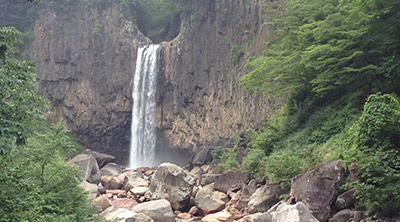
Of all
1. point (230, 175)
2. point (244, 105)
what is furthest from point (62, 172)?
point (244, 105)

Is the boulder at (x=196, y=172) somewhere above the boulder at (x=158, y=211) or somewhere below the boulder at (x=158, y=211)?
below

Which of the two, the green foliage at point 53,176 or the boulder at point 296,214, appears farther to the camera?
the green foliage at point 53,176

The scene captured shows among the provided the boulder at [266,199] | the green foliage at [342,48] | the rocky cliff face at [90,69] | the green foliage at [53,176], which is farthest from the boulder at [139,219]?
the rocky cliff face at [90,69]

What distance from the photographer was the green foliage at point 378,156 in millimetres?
7922

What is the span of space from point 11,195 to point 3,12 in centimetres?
4085

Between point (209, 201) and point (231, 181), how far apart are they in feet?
6.40

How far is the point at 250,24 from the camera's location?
88.5 feet

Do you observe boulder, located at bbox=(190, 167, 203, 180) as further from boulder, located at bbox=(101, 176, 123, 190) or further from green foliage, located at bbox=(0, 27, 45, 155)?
green foliage, located at bbox=(0, 27, 45, 155)

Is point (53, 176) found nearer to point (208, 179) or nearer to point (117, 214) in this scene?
point (117, 214)

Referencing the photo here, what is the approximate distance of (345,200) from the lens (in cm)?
907

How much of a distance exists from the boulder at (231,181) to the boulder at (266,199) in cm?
280

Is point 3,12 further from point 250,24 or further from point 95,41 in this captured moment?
point 250,24

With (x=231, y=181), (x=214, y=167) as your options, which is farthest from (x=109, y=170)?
(x=231, y=181)

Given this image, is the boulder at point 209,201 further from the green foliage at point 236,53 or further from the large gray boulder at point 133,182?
the green foliage at point 236,53
